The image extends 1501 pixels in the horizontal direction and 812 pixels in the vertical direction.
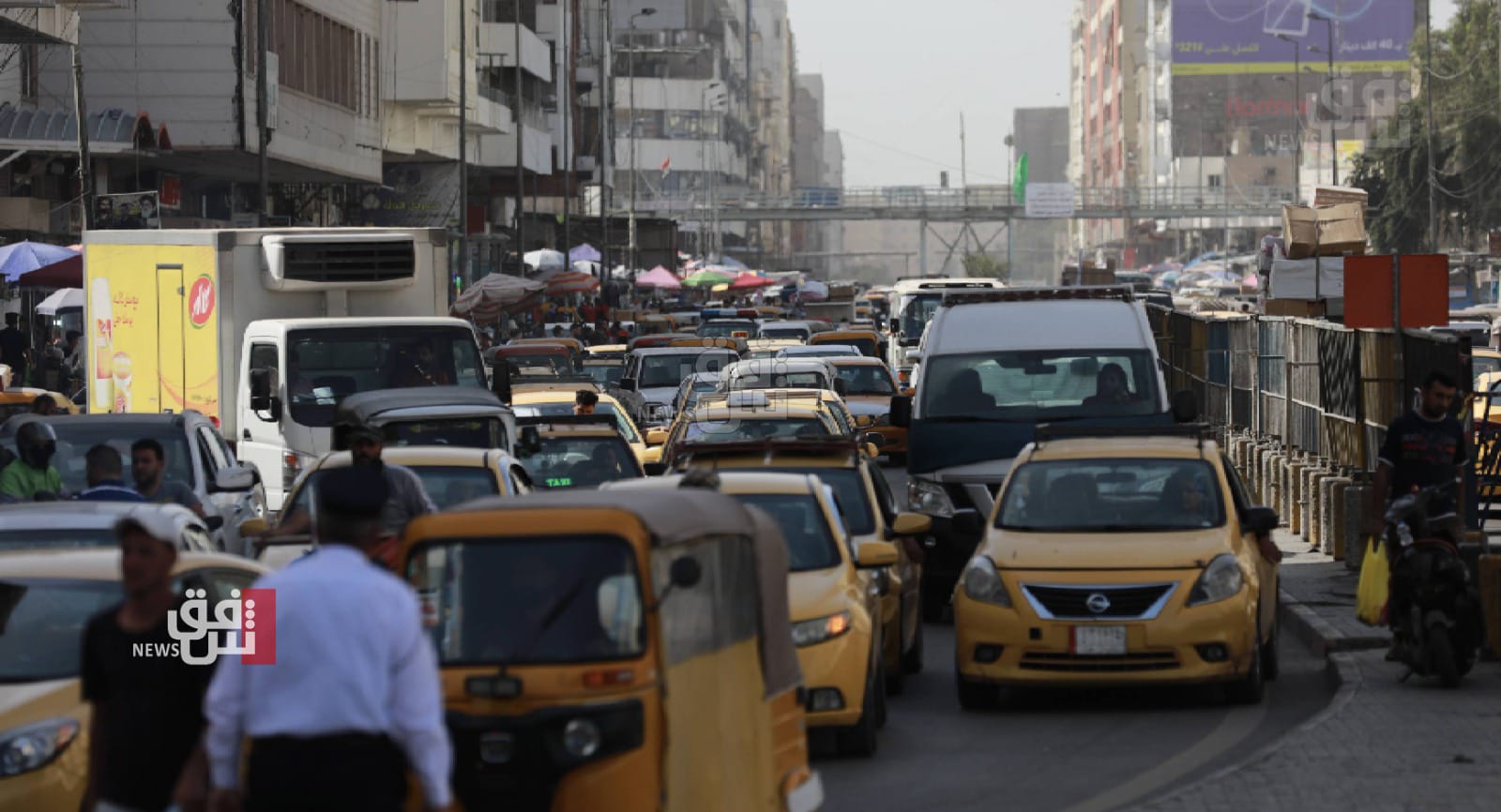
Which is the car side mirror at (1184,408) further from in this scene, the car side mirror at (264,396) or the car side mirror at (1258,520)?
the car side mirror at (264,396)

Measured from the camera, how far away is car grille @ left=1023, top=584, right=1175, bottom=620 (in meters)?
12.7

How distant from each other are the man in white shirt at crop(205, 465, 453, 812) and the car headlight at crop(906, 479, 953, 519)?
487 inches

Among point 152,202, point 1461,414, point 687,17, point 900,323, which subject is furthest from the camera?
point 687,17

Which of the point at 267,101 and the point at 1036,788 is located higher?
the point at 267,101

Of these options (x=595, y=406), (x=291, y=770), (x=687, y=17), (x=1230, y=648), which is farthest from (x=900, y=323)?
(x=687, y=17)

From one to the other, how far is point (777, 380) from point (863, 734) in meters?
17.7

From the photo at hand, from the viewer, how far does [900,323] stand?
163ft

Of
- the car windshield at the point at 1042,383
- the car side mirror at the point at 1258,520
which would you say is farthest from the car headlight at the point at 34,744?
the car windshield at the point at 1042,383

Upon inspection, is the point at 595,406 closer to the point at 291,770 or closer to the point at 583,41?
the point at 291,770

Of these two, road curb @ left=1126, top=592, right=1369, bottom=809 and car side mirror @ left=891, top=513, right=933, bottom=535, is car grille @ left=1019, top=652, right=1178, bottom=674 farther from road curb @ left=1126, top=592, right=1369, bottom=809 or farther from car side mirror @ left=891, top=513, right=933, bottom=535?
car side mirror @ left=891, top=513, right=933, bottom=535

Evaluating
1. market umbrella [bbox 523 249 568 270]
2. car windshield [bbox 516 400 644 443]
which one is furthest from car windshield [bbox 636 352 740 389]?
market umbrella [bbox 523 249 568 270]

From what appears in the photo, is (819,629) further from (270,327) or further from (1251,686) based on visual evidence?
(270,327)

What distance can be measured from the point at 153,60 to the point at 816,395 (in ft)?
74.6

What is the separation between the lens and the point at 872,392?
34.8m
